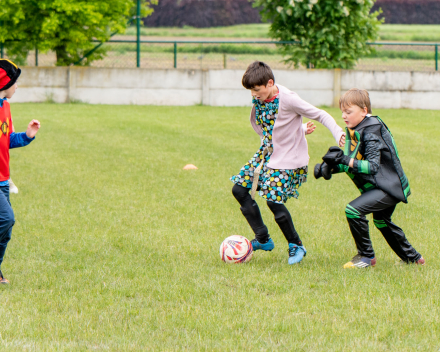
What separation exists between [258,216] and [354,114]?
1.31 metres

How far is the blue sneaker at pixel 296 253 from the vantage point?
5.31 metres

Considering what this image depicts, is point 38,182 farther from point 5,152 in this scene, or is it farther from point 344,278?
point 344,278

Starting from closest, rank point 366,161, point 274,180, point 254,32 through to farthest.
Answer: point 366,161, point 274,180, point 254,32

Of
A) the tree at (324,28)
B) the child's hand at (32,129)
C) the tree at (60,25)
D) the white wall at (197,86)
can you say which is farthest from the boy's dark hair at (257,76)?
the tree at (324,28)

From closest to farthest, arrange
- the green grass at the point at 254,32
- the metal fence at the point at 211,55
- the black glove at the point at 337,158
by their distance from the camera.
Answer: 1. the black glove at the point at 337,158
2. the metal fence at the point at 211,55
3. the green grass at the point at 254,32

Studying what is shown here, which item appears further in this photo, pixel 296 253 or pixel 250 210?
pixel 250 210

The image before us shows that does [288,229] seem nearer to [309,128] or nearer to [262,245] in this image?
[262,245]

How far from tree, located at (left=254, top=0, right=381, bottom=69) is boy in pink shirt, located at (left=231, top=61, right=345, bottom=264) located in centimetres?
1838

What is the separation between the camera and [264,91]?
5105mm

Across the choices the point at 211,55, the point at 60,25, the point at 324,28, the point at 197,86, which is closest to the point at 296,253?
the point at 197,86

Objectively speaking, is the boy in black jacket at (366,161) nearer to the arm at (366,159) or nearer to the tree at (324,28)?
the arm at (366,159)

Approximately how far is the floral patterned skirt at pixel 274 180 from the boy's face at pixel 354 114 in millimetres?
623

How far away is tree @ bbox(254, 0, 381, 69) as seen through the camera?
75.0 feet

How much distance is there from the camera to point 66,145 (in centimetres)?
1330
